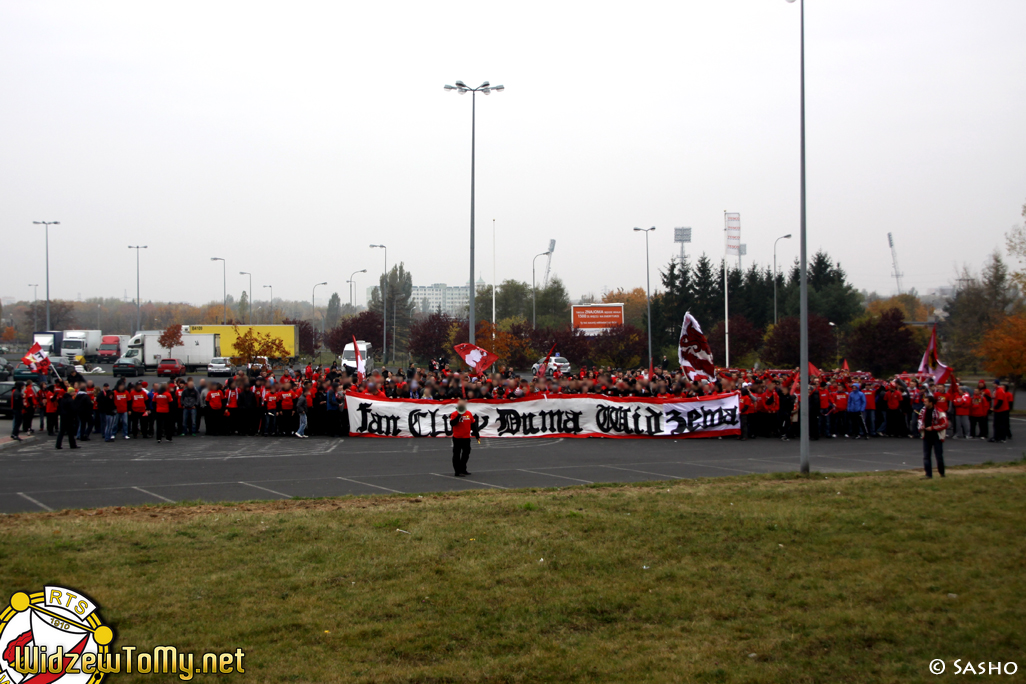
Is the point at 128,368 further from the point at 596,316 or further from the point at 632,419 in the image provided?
the point at 632,419

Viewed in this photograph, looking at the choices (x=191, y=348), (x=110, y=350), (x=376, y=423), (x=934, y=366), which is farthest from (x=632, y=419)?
(x=110, y=350)

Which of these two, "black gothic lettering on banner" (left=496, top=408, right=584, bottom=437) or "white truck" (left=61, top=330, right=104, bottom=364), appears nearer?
"black gothic lettering on banner" (left=496, top=408, right=584, bottom=437)

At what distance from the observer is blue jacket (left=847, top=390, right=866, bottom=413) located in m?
25.2

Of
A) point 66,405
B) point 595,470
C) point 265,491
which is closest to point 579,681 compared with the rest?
point 265,491

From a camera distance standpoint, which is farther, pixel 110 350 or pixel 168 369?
pixel 110 350

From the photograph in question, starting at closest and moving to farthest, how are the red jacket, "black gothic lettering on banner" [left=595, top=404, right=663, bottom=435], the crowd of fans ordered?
the red jacket
the crowd of fans
"black gothic lettering on banner" [left=595, top=404, right=663, bottom=435]

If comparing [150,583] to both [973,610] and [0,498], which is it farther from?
[973,610]

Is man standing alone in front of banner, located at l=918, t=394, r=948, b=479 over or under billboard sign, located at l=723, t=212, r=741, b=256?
under

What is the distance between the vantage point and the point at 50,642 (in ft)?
18.4

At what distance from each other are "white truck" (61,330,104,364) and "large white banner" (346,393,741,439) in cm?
5765

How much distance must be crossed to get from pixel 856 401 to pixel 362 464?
16.0 metres

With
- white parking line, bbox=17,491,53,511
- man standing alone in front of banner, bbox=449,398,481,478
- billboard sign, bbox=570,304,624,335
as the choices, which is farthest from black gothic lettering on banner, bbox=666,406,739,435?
billboard sign, bbox=570,304,624,335

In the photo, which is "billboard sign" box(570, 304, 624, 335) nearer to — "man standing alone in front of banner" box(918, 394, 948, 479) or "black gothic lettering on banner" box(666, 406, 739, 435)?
"black gothic lettering on banner" box(666, 406, 739, 435)

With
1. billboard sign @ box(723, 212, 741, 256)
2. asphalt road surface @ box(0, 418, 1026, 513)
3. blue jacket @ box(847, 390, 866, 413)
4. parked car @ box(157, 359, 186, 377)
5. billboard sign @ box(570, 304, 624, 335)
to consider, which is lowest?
asphalt road surface @ box(0, 418, 1026, 513)
